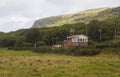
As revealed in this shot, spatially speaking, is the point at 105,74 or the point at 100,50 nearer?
the point at 105,74

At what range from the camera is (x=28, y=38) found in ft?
565

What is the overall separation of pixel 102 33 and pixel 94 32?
13.6 feet

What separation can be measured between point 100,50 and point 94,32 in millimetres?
59187

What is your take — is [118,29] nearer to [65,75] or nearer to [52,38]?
[52,38]

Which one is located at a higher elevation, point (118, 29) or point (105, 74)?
point (118, 29)

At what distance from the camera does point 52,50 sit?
113 metres

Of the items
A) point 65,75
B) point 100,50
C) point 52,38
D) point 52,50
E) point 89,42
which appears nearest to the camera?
point 65,75

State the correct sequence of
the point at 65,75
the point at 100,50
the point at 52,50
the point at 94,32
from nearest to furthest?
the point at 65,75, the point at 100,50, the point at 52,50, the point at 94,32

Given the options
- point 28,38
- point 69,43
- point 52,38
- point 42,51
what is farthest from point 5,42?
point 42,51

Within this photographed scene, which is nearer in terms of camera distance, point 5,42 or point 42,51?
point 42,51

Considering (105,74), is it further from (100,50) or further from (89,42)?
(89,42)

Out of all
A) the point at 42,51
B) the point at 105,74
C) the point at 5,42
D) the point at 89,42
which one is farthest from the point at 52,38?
the point at 105,74

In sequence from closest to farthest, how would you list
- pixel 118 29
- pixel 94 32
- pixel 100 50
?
1. pixel 100 50
2. pixel 94 32
3. pixel 118 29

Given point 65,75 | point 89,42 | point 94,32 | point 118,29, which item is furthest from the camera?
point 118,29
